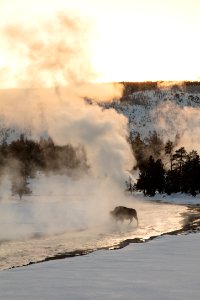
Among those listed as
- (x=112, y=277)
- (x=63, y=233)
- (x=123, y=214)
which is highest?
(x=123, y=214)

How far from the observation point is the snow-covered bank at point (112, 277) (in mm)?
10573

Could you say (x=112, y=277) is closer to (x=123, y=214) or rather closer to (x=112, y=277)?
(x=112, y=277)

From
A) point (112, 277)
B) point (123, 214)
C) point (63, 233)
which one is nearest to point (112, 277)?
point (112, 277)

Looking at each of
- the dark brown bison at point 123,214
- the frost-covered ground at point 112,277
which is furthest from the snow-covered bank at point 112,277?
the dark brown bison at point 123,214

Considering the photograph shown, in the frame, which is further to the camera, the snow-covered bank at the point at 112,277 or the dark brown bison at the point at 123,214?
the dark brown bison at the point at 123,214

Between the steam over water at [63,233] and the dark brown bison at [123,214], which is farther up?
the dark brown bison at [123,214]

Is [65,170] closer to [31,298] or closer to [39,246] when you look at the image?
[39,246]

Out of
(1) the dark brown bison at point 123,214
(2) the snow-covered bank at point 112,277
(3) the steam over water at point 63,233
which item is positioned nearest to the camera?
(2) the snow-covered bank at point 112,277

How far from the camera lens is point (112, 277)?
12508 mm

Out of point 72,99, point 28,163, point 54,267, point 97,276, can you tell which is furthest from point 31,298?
point 28,163

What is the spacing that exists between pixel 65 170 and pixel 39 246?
84.5m

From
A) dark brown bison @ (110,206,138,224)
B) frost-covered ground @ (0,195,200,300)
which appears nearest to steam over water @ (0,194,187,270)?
dark brown bison @ (110,206,138,224)

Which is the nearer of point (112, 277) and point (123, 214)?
point (112, 277)

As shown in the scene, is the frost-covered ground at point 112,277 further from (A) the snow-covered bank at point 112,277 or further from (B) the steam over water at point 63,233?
(B) the steam over water at point 63,233
